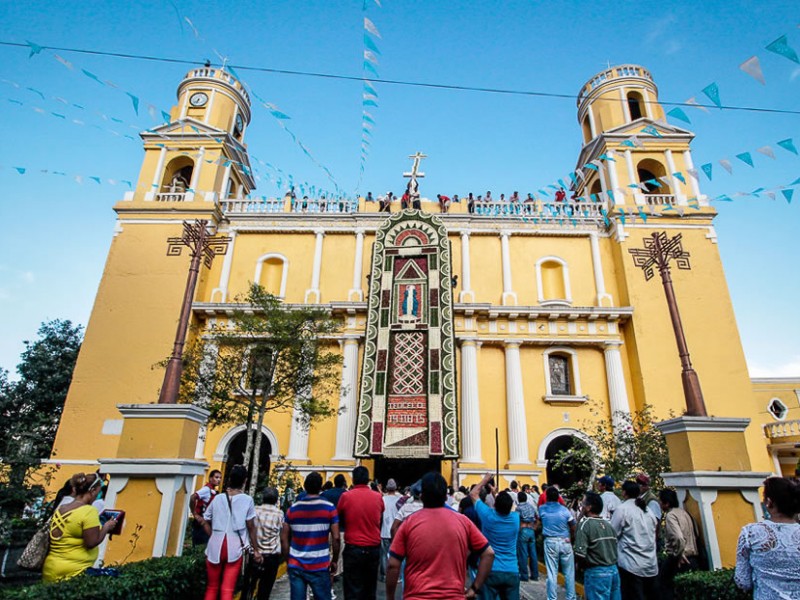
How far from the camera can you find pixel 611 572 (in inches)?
208

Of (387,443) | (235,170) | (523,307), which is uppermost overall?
(235,170)

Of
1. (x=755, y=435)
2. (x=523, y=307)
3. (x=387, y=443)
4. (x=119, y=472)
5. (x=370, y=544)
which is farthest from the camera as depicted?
(x=523, y=307)

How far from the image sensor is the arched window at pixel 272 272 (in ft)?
68.6

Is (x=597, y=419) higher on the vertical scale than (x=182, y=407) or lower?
higher

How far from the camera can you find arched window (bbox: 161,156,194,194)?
72.1 feet

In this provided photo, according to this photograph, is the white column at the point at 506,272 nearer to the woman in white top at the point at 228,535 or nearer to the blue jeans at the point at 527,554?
the blue jeans at the point at 527,554

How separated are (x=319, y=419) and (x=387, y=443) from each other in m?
2.38

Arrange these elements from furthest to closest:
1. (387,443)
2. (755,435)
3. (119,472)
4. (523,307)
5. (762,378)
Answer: (762,378) → (523,307) → (755,435) → (387,443) → (119,472)

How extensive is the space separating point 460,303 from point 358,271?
4.56m

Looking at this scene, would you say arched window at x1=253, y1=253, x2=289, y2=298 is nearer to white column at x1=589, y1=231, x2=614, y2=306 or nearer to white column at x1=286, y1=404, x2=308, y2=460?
white column at x1=286, y1=404, x2=308, y2=460

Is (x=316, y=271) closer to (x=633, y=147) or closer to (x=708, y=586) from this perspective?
(x=633, y=147)

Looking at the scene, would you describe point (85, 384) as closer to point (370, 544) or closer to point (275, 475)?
point (275, 475)

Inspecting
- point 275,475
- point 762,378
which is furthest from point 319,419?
A: point 762,378

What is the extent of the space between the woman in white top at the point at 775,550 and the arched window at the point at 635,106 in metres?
23.3
